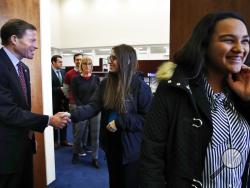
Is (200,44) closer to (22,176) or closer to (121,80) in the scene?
(121,80)

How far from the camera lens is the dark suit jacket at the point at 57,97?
16.0 feet

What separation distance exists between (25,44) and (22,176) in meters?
0.94

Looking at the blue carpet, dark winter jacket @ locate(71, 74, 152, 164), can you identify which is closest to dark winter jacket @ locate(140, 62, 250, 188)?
dark winter jacket @ locate(71, 74, 152, 164)

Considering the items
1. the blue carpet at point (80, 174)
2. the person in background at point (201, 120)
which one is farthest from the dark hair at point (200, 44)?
the blue carpet at point (80, 174)

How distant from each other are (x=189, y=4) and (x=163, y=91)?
3.52ft

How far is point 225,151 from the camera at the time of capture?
1131 millimetres

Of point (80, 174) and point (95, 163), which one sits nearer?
point (80, 174)

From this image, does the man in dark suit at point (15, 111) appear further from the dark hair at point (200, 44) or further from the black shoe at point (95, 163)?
the black shoe at point (95, 163)

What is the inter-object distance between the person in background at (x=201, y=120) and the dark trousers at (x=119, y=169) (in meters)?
1.02

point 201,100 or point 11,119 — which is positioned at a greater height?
point 201,100

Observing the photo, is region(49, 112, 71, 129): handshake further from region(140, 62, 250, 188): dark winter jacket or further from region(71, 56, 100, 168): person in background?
region(71, 56, 100, 168): person in background

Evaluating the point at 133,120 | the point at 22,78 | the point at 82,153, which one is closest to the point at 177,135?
the point at 133,120

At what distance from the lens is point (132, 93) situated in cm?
220

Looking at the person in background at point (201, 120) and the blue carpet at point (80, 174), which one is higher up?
the person in background at point (201, 120)
